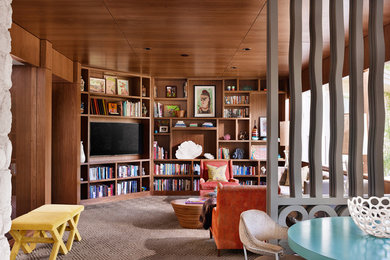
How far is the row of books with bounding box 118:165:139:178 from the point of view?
7558mm

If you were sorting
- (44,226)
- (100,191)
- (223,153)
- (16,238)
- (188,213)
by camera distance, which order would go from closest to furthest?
(44,226) < (16,238) < (188,213) < (100,191) < (223,153)

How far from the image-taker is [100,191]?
7.18 m

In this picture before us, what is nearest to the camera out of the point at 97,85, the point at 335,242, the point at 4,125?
the point at 4,125

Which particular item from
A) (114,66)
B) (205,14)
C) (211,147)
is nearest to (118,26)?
(205,14)

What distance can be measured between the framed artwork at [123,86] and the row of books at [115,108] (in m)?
0.24

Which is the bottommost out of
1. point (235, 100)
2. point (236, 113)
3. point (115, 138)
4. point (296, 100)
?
point (115, 138)

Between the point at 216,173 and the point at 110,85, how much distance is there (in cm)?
288

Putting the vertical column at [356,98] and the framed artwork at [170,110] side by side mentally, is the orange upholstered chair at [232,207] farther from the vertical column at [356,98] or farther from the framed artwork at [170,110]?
the framed artwork at [170,110]

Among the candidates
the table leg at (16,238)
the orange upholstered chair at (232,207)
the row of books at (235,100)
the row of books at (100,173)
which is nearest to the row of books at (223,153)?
the row of books at (235,100)

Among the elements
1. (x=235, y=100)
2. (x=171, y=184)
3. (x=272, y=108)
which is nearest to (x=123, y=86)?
(x=171, y=184)

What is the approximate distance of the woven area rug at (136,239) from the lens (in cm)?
400

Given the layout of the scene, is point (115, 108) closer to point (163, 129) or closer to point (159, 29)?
point (163, 129)

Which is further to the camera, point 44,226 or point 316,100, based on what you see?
point 44,226

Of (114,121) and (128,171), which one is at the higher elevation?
(114,121)
